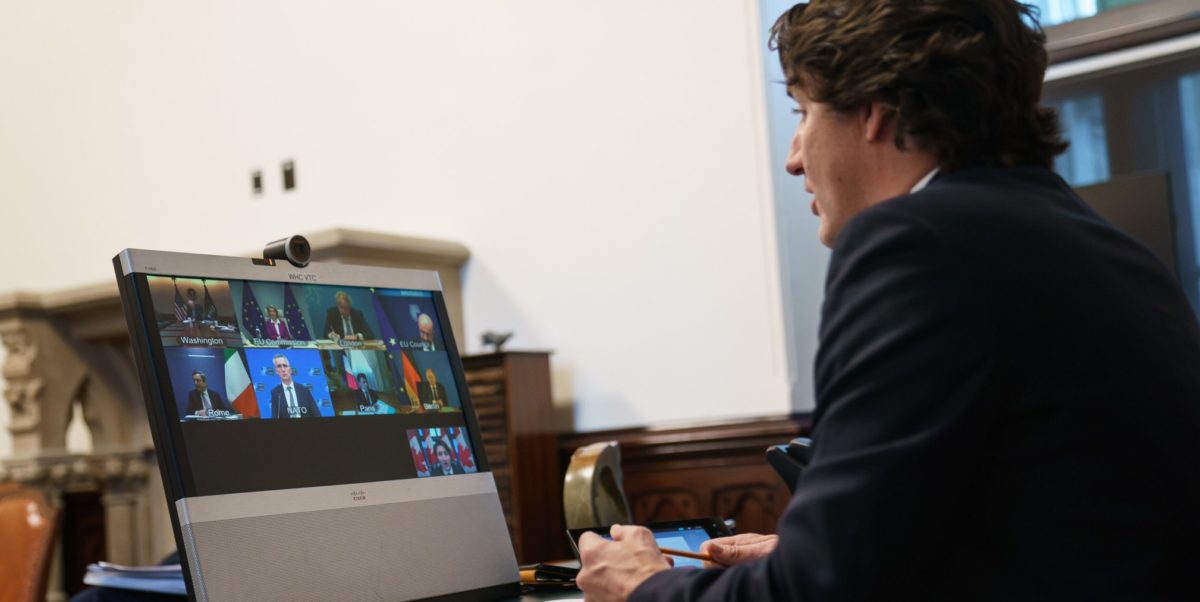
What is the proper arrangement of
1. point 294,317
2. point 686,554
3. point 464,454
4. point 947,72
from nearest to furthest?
point 947,72
point 686,554
point 294,317
point 464,454

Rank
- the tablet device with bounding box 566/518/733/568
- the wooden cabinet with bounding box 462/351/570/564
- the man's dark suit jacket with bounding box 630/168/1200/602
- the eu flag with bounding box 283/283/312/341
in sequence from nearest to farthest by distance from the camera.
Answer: the man's dark suit jacket with bounding box 630/168/1200/602, the tablet device with bounding box 566/518/733/568, the eu flag with bounding box 283/283/312/341, the wooden cabinet with bounding box 462/351/570/564

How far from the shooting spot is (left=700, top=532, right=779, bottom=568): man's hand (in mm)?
1513

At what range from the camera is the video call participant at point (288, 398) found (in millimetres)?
1628

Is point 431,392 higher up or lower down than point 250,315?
lower down

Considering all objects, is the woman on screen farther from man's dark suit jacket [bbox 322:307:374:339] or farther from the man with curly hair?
the man with curly hair

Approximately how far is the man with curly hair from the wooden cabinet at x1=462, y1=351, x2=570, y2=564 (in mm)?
3255

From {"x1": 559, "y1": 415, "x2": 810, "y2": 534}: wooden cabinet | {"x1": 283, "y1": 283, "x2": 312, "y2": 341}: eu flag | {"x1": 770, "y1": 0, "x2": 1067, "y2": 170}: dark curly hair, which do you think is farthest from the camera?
{"x1": 559, "y1": 415, "x2": 810, "y2": 534}: wooden cabinet

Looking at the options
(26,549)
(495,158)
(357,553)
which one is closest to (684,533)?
(357,553)

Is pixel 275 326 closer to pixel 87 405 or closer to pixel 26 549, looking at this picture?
pixel 26 549

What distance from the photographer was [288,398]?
1.64 meters

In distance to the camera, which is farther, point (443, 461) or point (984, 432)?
point (443, 461)

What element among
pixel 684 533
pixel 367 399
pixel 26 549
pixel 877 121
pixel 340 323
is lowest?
pixel 26 549

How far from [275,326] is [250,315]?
1.5 inches

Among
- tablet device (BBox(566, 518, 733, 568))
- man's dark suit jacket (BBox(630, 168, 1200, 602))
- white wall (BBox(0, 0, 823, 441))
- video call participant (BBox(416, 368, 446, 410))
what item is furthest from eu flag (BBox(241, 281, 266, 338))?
white wall (BBox(0, 0, 823, 441))
